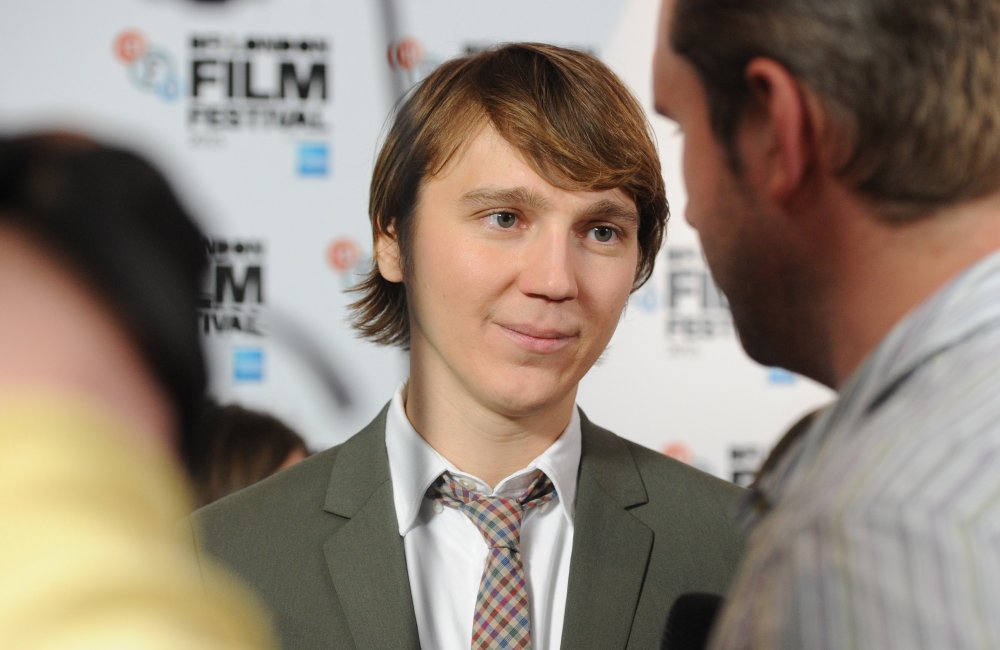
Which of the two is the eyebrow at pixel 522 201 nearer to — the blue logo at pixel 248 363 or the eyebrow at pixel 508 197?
the eyebrow at pixel 508 197

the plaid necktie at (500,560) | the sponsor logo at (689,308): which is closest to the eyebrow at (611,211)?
the plaid necktie at (500,560)

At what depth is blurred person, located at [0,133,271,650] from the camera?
0.28 metres

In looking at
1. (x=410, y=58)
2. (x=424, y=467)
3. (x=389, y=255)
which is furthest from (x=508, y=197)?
(x=410, y=58)

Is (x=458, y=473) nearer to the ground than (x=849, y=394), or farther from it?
nearer to the ground

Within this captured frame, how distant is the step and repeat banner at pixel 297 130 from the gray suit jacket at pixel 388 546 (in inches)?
58.0

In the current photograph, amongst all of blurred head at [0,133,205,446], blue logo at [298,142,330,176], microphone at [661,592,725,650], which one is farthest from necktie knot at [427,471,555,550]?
blue logo at [298,142,330,176]

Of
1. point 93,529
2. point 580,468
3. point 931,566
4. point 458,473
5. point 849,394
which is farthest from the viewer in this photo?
point 580,468

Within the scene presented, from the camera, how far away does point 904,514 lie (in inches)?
26.1

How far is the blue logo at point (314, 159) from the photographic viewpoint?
329 cm

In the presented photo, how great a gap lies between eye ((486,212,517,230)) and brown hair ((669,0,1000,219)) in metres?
0.75

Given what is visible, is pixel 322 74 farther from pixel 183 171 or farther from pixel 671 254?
pixel 671 254

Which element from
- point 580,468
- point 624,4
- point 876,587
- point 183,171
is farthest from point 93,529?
point 624,4

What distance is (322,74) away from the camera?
3.32 m

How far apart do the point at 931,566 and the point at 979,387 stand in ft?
0.43
